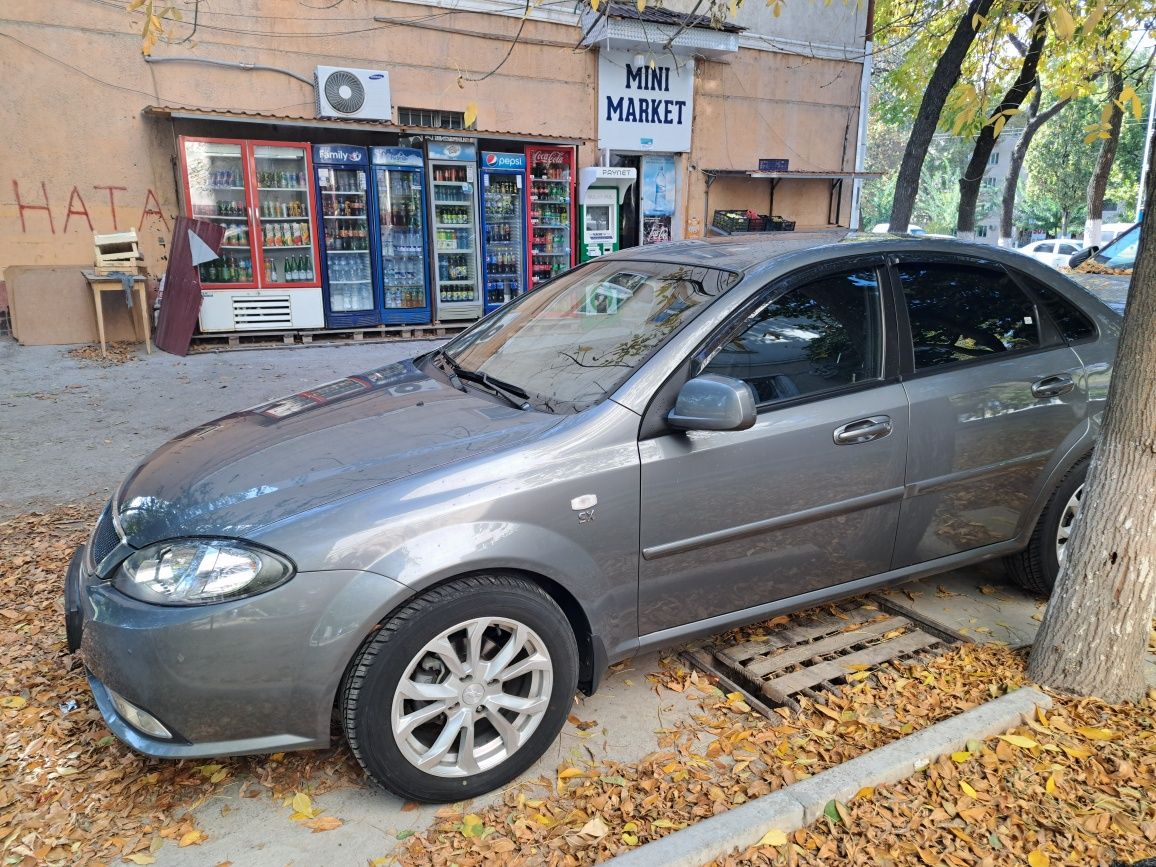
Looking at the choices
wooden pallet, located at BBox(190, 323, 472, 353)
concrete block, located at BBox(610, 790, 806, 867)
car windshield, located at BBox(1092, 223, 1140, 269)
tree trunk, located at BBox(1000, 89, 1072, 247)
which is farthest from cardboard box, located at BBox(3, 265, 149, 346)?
tree trunk, located at BBox(1000, 89, 1072, 247)

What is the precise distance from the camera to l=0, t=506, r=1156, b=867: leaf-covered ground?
2348mm

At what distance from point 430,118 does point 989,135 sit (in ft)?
25.2

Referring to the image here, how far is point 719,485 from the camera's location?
2842 millimetres

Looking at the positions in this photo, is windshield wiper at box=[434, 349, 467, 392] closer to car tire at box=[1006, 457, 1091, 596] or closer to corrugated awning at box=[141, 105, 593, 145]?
car tire at box=[1006, 457, 1091, 596]

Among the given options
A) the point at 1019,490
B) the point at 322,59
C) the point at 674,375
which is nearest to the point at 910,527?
the point at 1019,490

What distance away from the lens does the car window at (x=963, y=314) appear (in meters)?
3.35

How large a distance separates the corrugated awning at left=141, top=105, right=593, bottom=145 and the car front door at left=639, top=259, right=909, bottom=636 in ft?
27.0

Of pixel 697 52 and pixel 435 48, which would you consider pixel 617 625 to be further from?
pixel 697 52

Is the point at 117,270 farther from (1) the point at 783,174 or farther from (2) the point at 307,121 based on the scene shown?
(1) the point at 783,174

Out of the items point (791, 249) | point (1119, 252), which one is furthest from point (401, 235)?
point (1119, 252)

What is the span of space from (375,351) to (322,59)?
3.89m

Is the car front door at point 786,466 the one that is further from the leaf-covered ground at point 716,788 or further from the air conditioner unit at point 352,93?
the air conditioner unit at point 352,93

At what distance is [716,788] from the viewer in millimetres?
2594

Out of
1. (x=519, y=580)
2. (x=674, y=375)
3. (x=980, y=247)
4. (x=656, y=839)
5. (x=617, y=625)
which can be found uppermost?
(x=980, y=247)
